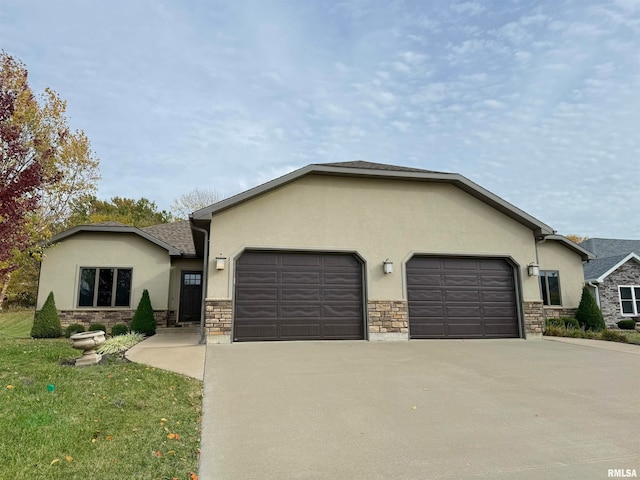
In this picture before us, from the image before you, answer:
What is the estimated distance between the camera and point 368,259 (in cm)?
1120

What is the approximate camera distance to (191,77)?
1229 cm

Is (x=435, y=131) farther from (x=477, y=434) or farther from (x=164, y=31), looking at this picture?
(x=477, y=434)

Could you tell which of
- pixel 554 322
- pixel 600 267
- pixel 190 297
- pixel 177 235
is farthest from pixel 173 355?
pixel 600 267

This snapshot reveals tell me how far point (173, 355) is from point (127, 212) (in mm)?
29316

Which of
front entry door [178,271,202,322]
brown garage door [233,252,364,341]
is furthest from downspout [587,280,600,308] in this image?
front entry door [178,271,202,322]

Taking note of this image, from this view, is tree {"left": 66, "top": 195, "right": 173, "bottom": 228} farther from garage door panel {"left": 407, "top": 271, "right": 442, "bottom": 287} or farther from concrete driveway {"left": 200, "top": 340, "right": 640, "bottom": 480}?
concrete driveway {"left": 200, "top": 340, "right": 640, "bottom": 480}

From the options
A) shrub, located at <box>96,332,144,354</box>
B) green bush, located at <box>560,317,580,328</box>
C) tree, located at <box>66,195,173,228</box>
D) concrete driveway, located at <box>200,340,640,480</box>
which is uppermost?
tree, located at <box>66,195,173,228</box>

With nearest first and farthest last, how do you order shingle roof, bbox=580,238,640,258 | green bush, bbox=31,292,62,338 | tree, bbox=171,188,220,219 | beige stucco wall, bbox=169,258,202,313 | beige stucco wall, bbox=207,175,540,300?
beige stucco wall, bbox=207,175,540,300 → green bush, bbox=31,292,62,338 → beige stucco wall, bbox=169,258,202,313 → shingle roof, bbox=580,238,640,258 → tree, bbox=171,188,220,219

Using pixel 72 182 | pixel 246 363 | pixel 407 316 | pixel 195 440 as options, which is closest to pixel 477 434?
pixel 195 440

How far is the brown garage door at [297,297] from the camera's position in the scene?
10.5 metres

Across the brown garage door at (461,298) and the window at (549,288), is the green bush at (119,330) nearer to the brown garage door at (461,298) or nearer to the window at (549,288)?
the brown garage door at (461,298)

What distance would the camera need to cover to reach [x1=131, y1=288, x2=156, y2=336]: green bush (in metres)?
12.9

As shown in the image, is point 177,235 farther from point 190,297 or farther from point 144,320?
point 144,320

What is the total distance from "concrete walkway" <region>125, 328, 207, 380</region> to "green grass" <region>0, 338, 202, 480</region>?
457mm
